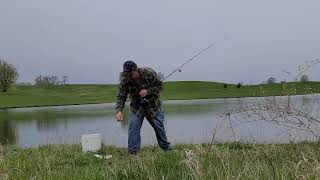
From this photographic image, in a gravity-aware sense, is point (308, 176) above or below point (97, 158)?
above

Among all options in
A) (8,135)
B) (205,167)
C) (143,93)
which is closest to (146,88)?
(143,93)

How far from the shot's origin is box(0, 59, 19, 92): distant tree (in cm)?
8569

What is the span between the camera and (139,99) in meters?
8.98

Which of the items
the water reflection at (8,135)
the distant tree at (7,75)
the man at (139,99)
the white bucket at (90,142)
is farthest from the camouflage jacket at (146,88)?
the distant tree at (7,75)

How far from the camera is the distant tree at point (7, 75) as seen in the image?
281 ft

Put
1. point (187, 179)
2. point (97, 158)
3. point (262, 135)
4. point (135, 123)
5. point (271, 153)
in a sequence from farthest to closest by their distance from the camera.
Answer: point (262, 135)
point (135, 123)
point (97, 158)
point (271, 153)
point (187, 179)

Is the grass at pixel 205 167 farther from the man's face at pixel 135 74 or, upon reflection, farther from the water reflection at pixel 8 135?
the water reflection at pixel 8 135

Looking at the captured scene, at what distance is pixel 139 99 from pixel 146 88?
27 centimetres

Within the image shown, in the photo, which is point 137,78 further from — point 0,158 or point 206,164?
point 206,164

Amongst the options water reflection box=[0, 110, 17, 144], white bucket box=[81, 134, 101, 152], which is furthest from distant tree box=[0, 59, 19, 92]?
white bucket box=[81, 134, 101, 152]

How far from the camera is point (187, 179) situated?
15.2 feet

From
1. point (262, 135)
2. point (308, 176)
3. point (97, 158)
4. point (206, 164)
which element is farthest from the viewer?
point (262, 135)

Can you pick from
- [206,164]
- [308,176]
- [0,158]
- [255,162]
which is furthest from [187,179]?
[0,158]

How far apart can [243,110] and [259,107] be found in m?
0.18
